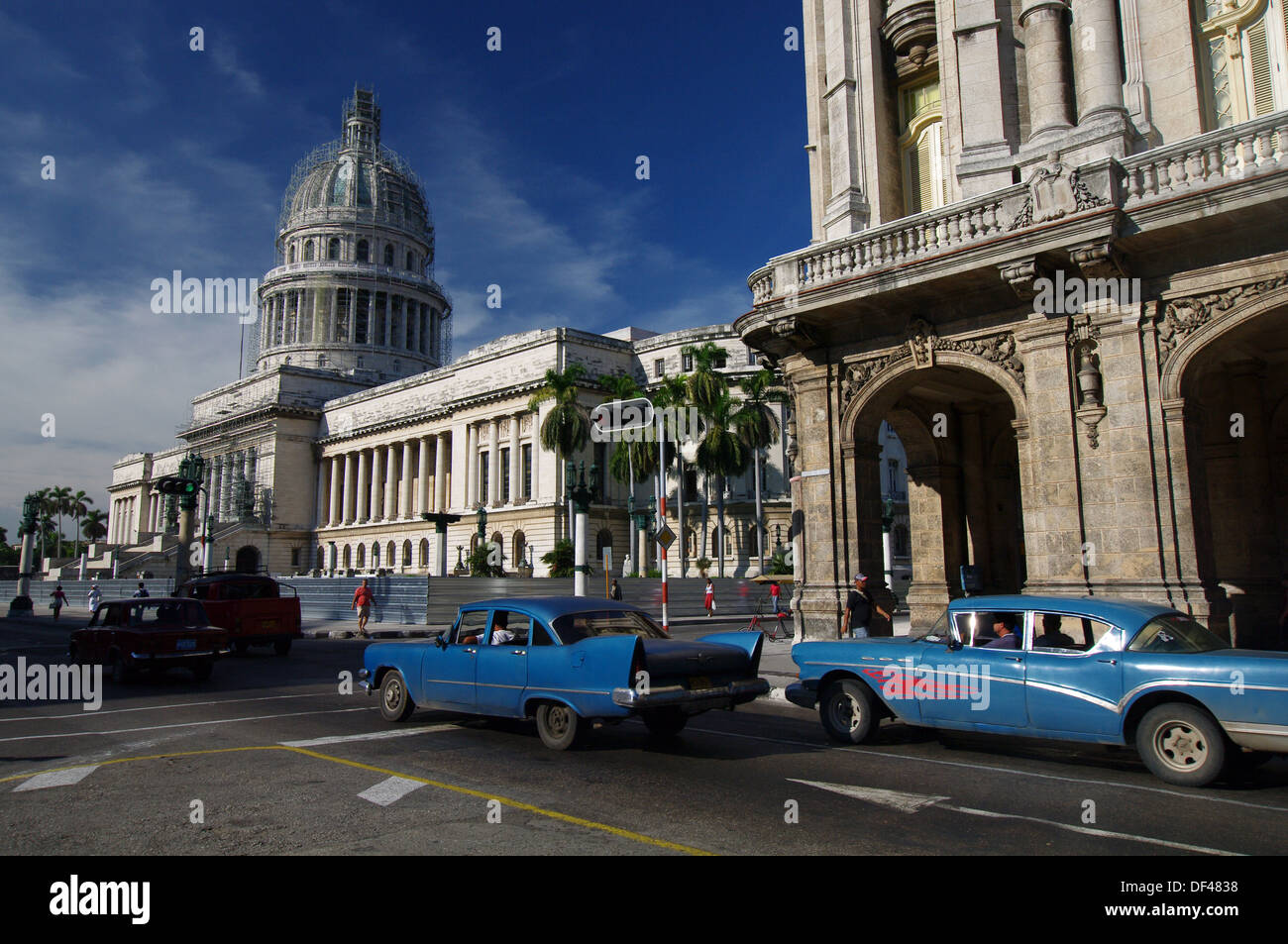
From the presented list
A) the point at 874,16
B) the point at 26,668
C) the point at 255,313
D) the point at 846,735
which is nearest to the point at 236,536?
the point at 255,313

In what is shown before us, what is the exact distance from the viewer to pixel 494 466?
232ft

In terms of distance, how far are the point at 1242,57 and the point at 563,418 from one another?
154 feet

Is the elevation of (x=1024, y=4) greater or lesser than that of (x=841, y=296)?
greater

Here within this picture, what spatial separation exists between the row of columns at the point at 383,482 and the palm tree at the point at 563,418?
62.5ft

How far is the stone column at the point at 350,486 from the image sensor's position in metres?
88.3

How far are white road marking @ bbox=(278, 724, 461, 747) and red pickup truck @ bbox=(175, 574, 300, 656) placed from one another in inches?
475

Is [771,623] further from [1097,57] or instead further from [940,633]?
[940,633]

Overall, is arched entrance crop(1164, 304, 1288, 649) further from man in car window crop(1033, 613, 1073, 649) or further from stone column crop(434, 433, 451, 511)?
stone column crop(434, 433, 451, 511)

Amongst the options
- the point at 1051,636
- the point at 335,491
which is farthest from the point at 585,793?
the point at 335,491

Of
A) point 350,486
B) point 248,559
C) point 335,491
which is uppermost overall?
point 350,486

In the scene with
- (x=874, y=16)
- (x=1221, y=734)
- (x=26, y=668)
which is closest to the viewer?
(x=1221, y=734)

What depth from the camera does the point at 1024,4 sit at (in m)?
16.6

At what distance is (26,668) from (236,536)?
74.1m
